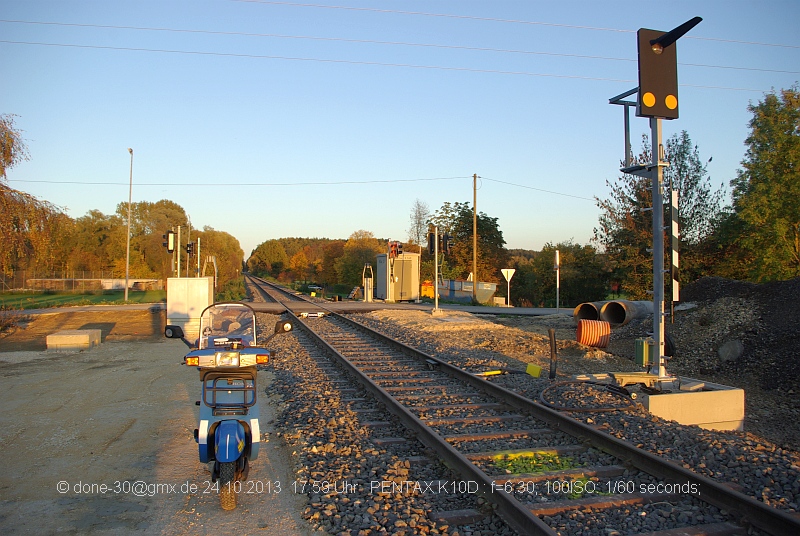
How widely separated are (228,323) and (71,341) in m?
11.3

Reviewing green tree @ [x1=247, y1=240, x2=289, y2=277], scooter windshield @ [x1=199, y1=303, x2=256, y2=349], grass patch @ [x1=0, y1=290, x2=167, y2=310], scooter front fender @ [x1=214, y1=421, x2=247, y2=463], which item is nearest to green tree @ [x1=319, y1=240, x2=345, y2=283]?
grass patch @ [x1=0, y1=290, x2=167, y2=310]

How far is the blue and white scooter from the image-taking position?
4.73m

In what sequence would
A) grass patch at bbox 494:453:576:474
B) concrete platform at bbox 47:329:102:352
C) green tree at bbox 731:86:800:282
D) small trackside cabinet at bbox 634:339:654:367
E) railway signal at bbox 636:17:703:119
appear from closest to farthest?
1. grass patch at bbox 494:453:576:474
2. railway signal at bbox 636:17:703:119
3. small trackside cabinet at bbox 634:339:654:367
4. concrete platform at bbox 47:329:102:352
5. green tree at bbox 731:86:800:282

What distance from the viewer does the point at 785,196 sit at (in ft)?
65.1

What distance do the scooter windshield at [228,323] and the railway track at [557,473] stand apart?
215 centimetres

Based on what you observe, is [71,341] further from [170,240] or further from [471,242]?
[471,242]

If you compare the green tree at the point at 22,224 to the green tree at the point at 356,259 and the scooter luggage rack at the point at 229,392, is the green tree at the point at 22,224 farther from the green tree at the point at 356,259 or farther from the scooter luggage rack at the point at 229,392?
the green tree at the point at 356,259

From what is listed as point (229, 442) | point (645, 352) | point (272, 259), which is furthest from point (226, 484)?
point (272, 259)

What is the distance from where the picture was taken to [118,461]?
600cm

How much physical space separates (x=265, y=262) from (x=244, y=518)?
158 metres

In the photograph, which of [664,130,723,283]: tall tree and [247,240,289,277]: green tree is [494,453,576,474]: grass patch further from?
[247,240,289,277]: green tree

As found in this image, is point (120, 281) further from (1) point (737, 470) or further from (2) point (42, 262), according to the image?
(1) point (737, 470)

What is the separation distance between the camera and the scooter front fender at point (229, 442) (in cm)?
464

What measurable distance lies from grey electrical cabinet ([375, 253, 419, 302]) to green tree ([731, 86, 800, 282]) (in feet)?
65.1
